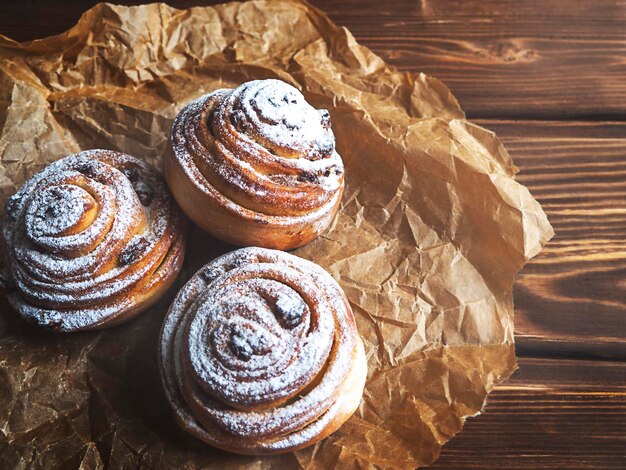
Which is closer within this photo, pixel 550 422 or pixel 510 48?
pixel 550 422

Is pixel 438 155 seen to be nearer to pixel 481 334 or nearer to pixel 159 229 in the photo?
pixel 481 334

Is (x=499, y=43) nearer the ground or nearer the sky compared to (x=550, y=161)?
nearer the sky

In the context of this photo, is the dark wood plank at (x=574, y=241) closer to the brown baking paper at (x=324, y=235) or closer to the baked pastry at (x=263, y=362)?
the brown baking paper at (x=324, y=235)

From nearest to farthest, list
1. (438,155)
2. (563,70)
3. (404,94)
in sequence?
(438,155), (404,94), (563,70)

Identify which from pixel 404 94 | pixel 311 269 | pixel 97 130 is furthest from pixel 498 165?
pixel 97 130

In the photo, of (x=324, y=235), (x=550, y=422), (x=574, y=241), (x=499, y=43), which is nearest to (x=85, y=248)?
(x=324, y=235)

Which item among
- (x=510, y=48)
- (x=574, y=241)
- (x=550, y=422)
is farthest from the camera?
(x=510, y=48)

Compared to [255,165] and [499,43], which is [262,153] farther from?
[499,43]

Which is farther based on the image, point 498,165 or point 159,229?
point 498,165
